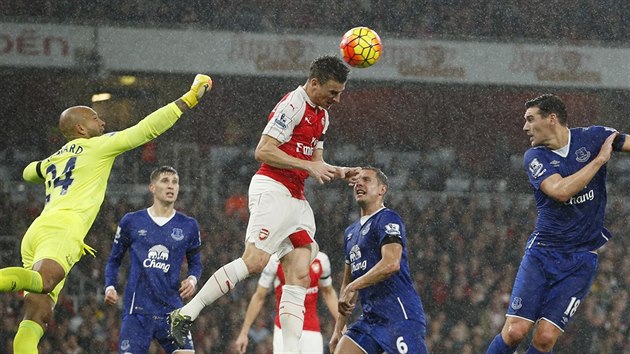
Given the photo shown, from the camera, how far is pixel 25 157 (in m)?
16.1

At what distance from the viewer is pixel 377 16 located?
57.4ft

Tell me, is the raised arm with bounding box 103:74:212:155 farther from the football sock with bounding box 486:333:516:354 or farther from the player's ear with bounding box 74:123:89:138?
the football sock with bounding box 486:333:516:354

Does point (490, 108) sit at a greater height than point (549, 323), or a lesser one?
greater

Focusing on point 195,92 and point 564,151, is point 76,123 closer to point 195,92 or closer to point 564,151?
point 195,92

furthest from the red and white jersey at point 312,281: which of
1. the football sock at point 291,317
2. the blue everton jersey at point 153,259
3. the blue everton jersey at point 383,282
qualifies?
the football sock at point 291,317

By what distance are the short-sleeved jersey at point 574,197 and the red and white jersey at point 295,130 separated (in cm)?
141

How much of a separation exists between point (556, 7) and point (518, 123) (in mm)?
2216

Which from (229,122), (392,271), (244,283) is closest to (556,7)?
(229,122)

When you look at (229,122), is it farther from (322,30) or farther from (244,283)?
(244,283)

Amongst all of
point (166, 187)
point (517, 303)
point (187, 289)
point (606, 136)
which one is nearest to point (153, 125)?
point (187, 289)

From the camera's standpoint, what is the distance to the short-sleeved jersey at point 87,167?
6684 mm

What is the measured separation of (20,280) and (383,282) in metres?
2.31

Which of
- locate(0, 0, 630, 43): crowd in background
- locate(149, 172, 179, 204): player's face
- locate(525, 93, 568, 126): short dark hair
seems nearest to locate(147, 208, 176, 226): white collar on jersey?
locate(149, 172, 179, 204): player's face

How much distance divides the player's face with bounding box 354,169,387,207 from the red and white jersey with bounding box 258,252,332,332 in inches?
111
